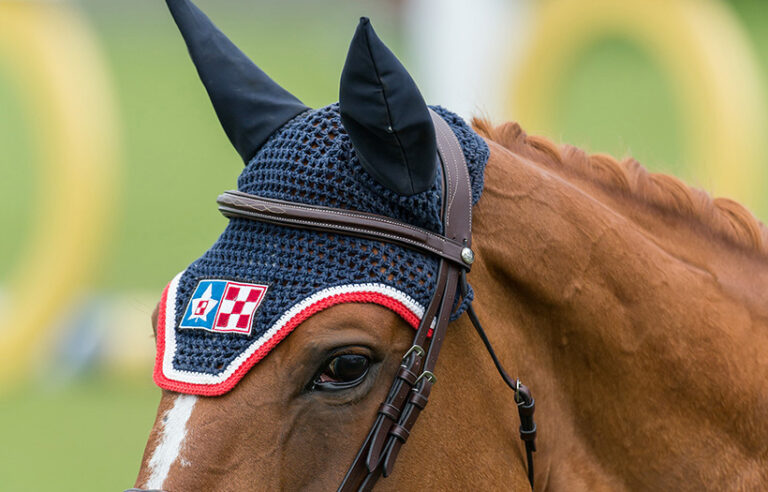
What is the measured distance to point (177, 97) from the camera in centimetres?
862

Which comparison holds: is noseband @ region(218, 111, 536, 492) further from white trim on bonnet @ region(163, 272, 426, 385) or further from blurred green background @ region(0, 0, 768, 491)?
blurred green background @ region(0, 0, 768, 491)

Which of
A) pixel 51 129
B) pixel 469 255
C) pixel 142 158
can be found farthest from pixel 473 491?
pixel 142 158

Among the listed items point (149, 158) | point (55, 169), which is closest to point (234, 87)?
point (55, 169)

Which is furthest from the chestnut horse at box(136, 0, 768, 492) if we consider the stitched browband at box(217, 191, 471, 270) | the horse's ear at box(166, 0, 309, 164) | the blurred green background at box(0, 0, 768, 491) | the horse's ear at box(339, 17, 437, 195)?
the blurred green background at box(0, 0, 768, 491)

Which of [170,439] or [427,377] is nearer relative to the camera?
[170,439]

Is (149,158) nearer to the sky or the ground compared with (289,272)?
nearer to the ground

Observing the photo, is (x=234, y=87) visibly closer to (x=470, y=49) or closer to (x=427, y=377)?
(x=427, y=377)

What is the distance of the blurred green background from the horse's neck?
347 centimetres

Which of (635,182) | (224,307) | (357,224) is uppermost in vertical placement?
(635,182)

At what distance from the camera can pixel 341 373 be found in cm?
166

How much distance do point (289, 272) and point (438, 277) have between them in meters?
0.31

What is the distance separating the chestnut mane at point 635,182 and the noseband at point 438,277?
0.35 metres

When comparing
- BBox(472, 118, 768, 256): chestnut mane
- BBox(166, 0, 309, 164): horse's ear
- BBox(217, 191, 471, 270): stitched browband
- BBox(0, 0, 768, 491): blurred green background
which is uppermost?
BBox(472, 118, 768, 256): chestnut mane

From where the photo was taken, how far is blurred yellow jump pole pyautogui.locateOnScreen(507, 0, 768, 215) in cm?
550
